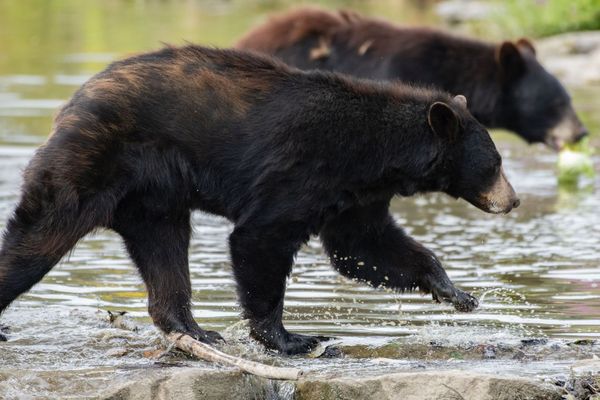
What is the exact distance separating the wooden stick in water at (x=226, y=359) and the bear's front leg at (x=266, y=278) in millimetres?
419

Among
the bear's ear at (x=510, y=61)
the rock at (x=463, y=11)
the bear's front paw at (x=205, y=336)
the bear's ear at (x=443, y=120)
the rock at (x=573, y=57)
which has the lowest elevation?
the rock at (x=463, y=11)

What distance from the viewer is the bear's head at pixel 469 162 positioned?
7082 mm

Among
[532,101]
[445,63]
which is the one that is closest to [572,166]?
[532,101]

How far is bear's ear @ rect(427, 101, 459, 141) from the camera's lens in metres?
6.96

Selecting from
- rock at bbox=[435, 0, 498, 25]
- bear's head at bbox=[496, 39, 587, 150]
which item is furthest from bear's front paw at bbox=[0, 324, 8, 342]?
rock at bbox=[435, 0, 498, 25]

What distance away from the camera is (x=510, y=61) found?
12.7m

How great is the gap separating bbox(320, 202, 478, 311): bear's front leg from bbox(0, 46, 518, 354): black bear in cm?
8

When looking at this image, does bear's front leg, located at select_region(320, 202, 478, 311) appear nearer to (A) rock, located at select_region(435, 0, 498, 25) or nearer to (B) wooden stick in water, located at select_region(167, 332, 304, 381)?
(B) wooden stick in water, located at select_region(167, 332, 304, 381)

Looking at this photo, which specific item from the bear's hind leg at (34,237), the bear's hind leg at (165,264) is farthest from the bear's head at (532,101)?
the bear's hind leg at (34,237)

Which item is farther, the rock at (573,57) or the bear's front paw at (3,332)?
the rock at (573,57)

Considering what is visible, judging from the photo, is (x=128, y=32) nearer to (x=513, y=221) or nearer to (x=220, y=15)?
(x=220, y=15)

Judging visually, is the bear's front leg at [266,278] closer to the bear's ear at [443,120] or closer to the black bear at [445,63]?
the bear's ear at [443,120]

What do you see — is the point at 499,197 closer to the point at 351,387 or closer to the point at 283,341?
the point at 283,341

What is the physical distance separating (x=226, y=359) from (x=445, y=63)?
7.08 m
